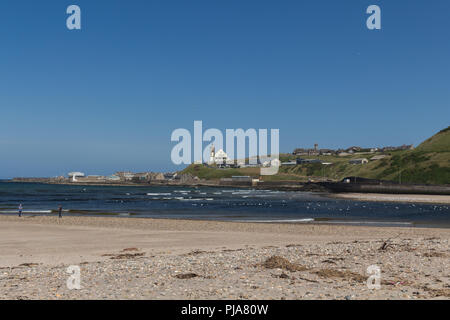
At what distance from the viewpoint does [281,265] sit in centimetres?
1608

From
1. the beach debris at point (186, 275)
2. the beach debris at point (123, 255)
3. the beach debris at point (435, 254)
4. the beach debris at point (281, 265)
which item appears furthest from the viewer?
the beach debris at point (123, 255)

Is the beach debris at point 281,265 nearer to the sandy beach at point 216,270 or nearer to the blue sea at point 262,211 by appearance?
the sandy beach at point 216,270

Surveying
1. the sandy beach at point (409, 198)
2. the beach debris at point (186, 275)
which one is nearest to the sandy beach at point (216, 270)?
the beach debris at point (186, 275)

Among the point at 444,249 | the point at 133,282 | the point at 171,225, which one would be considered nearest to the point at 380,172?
the point at 171,225

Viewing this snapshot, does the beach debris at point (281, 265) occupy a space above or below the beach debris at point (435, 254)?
above

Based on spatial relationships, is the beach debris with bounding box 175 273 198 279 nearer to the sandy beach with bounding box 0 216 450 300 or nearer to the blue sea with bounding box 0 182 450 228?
the sandy beach with bounding box 0 216 450 300

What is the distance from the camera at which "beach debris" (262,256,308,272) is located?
51.4ft

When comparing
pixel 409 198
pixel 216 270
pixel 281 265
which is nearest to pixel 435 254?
pixel 281 265

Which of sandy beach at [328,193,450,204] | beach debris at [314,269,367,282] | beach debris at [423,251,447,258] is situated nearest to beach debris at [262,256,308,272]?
beach debris at [314,269,367,282]

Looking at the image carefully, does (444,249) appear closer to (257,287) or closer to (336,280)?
(336,280)

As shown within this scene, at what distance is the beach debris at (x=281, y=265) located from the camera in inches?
617

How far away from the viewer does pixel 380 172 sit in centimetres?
19500

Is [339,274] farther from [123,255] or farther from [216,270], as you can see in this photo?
[123,255]

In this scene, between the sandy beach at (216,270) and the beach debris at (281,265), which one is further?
the beach debris at (281,265)
